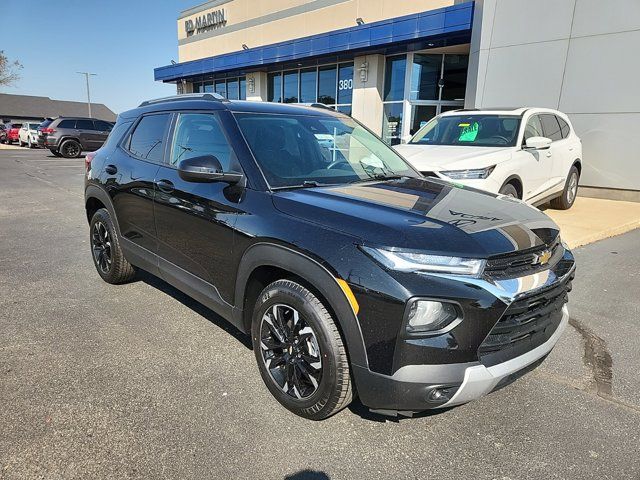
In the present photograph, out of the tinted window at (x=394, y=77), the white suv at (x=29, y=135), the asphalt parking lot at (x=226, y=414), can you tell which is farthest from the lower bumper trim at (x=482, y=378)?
the white suv at (x=29, y=135)

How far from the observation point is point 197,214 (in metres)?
3.09

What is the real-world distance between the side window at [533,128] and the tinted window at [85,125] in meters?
21.4

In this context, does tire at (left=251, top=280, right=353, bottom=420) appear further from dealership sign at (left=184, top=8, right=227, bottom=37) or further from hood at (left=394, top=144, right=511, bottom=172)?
dealership sign at (left=184, top=8, right=227, bottom=37)

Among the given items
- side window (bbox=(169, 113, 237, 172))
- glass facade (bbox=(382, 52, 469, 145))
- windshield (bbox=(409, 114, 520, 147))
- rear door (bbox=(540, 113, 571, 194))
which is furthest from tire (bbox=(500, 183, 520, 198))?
glass facade (bbox=(382, 52, 469, 145))

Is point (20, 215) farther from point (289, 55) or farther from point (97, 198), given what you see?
point (289, 55)

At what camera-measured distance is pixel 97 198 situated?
4508 mm

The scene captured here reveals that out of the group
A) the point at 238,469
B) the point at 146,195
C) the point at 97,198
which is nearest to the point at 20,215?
the point at 97,198

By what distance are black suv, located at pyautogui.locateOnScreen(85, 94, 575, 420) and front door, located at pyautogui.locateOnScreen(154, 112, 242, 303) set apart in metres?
0.01

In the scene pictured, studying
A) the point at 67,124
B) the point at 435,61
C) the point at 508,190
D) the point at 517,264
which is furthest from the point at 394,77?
the point at 517,264

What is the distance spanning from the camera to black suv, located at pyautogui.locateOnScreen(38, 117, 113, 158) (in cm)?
2117

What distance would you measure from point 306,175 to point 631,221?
7193 mm

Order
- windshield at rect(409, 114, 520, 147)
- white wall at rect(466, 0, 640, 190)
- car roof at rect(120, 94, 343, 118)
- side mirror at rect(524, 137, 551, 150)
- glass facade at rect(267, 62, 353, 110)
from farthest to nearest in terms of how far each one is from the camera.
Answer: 1. glass facade at rect(267, 62, 353, 110)
2. white wall at rect(466, 0, 640, 190)
3. windshield at rect(409, 114, 520, 147)
4. side mirror at rect(524, 137, 551, 150)
5. car roof at rect(120, 94, 343, 118)

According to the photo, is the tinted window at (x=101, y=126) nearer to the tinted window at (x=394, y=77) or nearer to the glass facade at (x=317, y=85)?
the glass facade at (x=317, y=85)

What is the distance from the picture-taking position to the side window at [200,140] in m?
3.05
